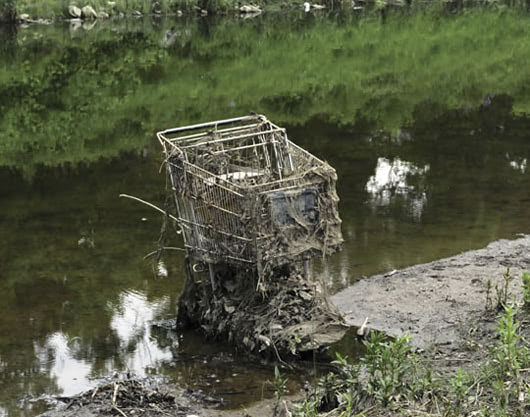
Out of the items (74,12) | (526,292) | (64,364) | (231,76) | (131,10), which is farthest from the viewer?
(131,10)

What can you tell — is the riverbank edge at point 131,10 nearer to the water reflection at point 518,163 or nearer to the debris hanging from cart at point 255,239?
the water reflection at point 518,163

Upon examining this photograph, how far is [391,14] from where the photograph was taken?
49.5 metres

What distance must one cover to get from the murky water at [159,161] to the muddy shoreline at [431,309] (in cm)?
52

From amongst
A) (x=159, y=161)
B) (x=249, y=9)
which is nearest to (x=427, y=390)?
(x=159, y=161)

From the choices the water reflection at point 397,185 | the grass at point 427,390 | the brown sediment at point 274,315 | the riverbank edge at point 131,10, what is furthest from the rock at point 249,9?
the grass at point 427,390

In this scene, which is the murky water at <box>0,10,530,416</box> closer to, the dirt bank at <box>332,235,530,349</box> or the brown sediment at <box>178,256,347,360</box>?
the brown sediment at <box>178,256,347,360</box>

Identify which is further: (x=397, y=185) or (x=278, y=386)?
(x=397, y=185)

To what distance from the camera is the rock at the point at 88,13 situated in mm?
47000

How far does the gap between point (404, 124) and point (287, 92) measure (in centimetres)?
554

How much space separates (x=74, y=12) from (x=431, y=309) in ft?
131

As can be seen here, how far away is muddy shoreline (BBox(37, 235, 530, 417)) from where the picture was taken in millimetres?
8406

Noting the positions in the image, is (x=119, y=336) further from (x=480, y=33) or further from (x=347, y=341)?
(x=480, y=33)

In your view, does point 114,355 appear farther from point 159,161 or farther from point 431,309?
point 159,161

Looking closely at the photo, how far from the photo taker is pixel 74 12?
46969 mm
